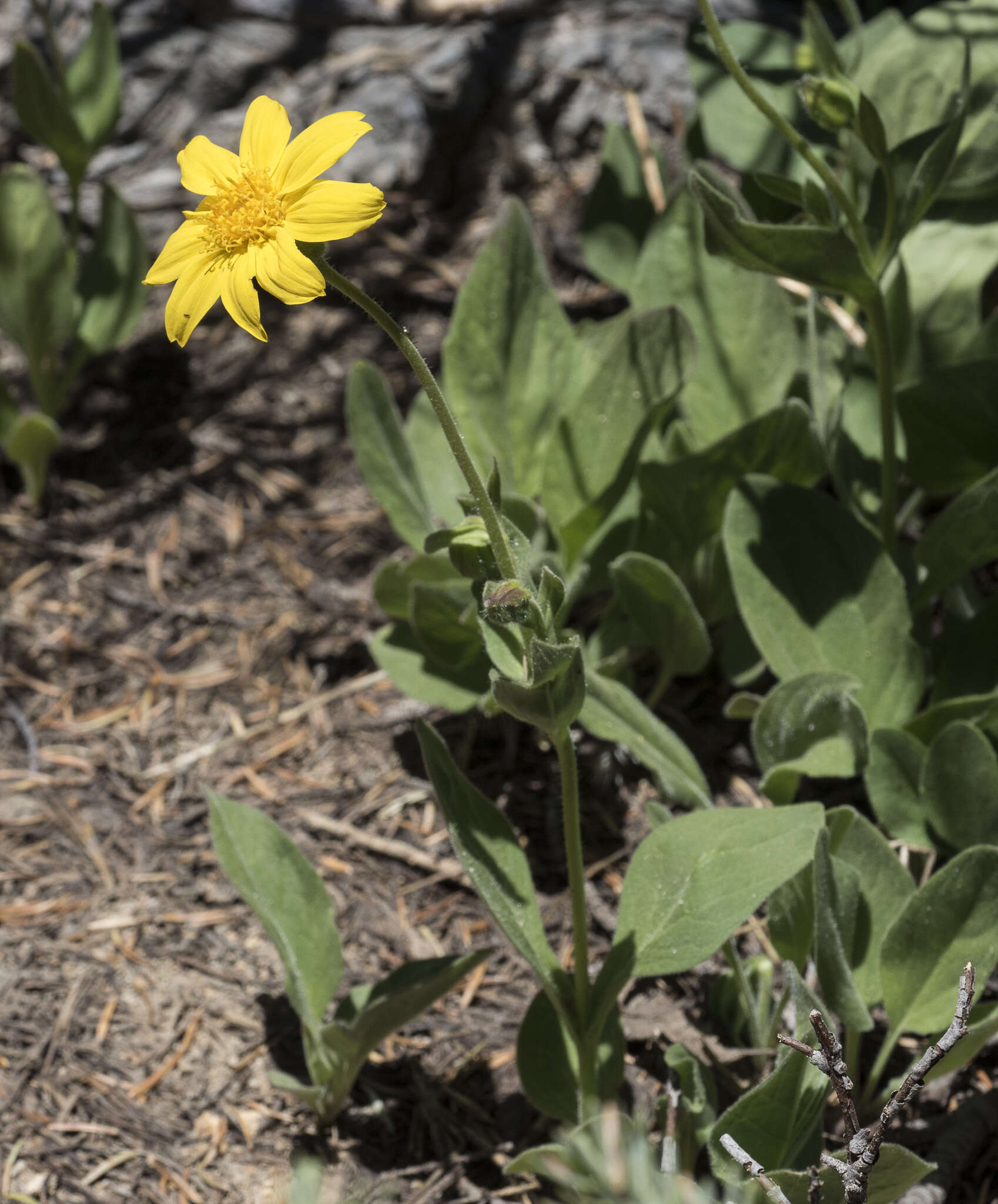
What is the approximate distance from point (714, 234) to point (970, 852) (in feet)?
3.61

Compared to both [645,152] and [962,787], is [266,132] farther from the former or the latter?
[645,152]

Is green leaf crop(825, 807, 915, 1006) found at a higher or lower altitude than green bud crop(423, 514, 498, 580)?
lower

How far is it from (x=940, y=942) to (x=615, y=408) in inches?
50.3

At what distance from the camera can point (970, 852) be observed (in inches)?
66.9

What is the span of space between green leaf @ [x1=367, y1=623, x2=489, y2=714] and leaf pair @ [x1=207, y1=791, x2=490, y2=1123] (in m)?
0.52

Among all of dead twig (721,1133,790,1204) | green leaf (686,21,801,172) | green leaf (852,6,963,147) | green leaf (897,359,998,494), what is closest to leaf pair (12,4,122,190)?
green leaf (686,21,801,172)

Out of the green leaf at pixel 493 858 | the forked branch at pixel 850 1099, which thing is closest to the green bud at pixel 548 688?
the green leaf at pixel 493 858

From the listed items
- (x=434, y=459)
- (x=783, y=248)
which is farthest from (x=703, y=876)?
(x=434, y=459)

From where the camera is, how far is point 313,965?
194 centimetres

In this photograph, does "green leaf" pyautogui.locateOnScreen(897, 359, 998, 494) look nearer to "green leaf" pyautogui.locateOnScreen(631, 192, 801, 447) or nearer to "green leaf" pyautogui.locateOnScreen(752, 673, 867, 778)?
"green leaf" pyautogui.locateOnScreen(631, 192, 801, 447)

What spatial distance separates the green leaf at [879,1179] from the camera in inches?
56.5

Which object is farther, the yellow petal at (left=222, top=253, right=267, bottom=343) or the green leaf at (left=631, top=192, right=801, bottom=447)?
the green leaf at (left=631, top=192, right=801, bottom=447)

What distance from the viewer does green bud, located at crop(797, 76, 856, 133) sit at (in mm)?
1845

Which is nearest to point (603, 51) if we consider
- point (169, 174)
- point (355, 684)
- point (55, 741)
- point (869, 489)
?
point (169, 174)
